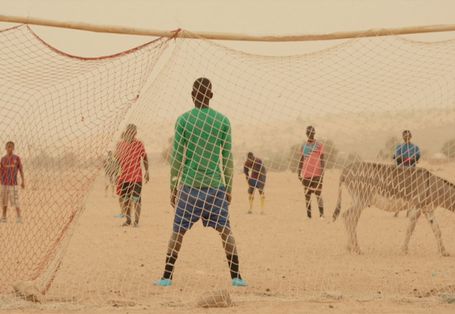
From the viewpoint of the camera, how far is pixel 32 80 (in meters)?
9.40

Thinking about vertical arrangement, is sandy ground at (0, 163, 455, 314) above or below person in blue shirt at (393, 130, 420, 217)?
below

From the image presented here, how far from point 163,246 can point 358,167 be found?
3.23m

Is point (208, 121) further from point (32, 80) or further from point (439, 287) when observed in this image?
point (439, 287)

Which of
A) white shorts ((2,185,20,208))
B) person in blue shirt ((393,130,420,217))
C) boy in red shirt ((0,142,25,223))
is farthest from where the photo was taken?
white shorts ((2,185,20,208))

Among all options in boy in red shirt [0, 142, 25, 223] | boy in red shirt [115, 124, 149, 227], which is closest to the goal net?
boy in red shirt [115, 124, 149, 227]

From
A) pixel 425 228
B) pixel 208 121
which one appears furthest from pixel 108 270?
pixel 425 228

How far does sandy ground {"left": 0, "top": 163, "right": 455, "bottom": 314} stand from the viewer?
787cm

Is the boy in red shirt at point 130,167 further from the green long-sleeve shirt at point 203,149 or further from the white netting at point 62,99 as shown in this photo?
the green long-sleeve shirt at point 203,149

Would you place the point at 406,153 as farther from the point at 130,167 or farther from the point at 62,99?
the point at 62,99

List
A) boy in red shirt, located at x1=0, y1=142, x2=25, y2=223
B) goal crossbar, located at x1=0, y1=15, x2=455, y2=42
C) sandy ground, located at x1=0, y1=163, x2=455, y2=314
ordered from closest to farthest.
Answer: sandy ground, located at x1=0, y1=163, x2=455, y2=314 → goal crossbar, located at x1=0, y1=15, x2=455, y2=42 → boy in red shirt, located at x1=0, y1=142, x2=25, y2=223

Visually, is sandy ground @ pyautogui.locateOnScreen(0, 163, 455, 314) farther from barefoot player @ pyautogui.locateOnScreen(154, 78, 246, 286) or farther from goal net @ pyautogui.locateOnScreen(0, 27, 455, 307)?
barefoot player @ pyautogui.locateOnScreen(154, 78, 246, 286)

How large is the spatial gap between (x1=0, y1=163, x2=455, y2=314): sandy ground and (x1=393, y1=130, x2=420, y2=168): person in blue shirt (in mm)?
1312

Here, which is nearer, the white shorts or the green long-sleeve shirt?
the green long-sleeve shirt

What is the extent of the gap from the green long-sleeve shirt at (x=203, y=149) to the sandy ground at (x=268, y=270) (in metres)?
1.19
